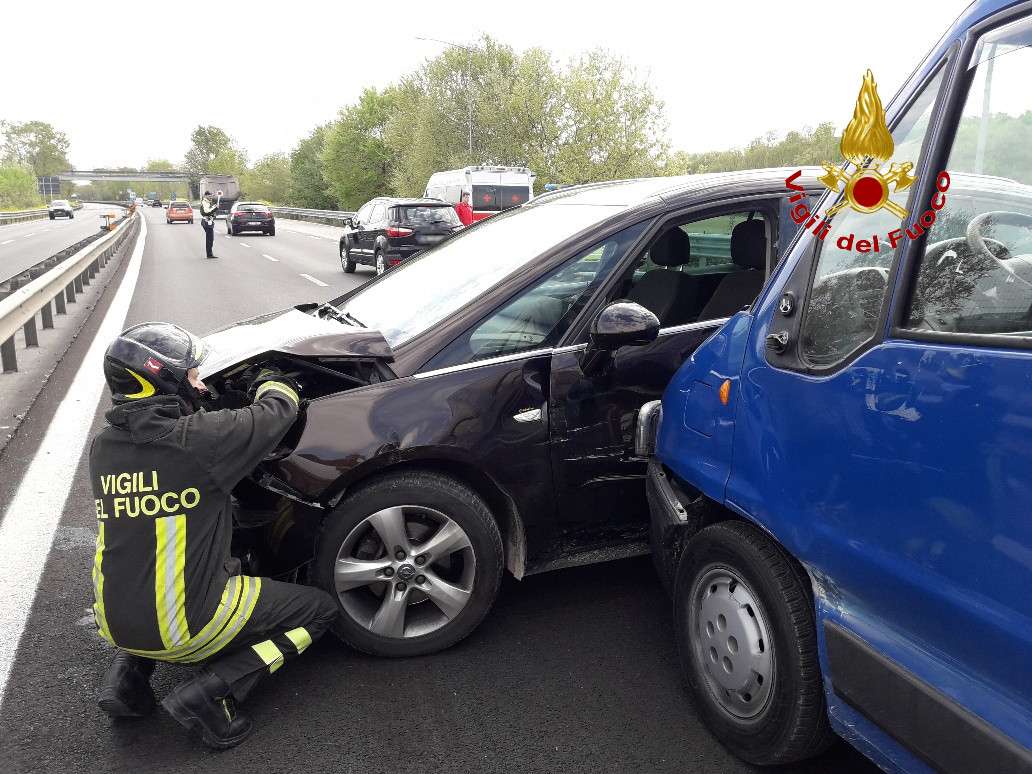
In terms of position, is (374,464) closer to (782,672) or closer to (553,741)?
(553,741)

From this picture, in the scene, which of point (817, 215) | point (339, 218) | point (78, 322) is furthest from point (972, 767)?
point (339, 218)

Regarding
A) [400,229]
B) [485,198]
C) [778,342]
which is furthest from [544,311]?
[485,198]

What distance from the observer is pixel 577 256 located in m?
3.41

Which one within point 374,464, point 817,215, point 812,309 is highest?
point 817,215

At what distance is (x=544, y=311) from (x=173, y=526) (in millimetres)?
1540

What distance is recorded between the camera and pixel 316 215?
2308 inches

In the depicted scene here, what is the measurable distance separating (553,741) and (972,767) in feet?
4.19

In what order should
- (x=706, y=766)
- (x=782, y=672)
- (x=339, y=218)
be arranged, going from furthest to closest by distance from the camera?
(x=339, y=218) → (x=706, y=766) → (x=782, y=672)

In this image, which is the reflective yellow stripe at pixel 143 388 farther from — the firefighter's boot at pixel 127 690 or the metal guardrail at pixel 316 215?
the metal guardrail at pixel 316 215

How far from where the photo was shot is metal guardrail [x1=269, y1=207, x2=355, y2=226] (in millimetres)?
53094

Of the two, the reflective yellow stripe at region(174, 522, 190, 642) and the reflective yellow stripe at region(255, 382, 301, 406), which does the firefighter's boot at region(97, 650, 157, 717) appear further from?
the reflective yellow stripe at region(255, 382, 301, 406)

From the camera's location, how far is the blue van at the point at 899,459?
1665 millimetres

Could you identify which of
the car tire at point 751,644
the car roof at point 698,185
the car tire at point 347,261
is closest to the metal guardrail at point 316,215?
the car tire at point 347,261

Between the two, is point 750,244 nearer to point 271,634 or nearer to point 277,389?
point 277,389
